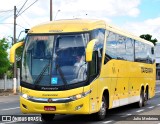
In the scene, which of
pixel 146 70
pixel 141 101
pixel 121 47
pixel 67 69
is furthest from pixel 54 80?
pixel 146 70

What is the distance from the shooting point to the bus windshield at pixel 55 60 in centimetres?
1241

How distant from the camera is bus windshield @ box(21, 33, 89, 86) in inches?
489

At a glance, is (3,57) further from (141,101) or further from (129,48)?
(129,48)

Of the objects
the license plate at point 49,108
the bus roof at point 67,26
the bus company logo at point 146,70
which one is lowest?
the license plate at point 49,108

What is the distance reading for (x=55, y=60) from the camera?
1260 cm

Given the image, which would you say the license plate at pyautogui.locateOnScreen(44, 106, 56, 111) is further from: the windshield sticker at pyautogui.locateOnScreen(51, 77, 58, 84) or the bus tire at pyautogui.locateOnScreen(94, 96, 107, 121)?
the bus tire at pyautogui.locateOnScreen(94, 96, 107, 121)

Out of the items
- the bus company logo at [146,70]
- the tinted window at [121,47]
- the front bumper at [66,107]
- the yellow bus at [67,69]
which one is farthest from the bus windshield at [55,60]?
the bus company logo at [146,70]

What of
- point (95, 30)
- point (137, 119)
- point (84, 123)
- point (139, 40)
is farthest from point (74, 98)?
point (139, 40)

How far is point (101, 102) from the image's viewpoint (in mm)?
13805

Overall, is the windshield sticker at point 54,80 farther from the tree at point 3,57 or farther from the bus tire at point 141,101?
the tree at point 3,57

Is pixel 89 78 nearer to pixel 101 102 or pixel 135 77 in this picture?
pixel 101 102

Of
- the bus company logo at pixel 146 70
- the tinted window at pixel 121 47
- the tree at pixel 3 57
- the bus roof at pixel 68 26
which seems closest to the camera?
the bus roof at pixel 68 26

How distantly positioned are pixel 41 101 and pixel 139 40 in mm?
9570

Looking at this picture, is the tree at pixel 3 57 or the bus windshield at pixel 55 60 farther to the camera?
the tree at pixel 3 57
